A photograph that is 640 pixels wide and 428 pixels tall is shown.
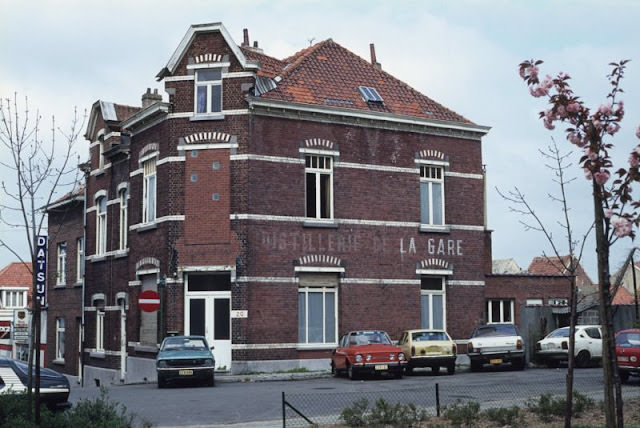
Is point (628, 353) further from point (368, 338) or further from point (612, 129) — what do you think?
point (612, 129)

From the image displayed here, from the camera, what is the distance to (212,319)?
2962 centimetres

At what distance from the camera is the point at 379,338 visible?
27328mm

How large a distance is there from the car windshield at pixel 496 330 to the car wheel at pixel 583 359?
9.34ft

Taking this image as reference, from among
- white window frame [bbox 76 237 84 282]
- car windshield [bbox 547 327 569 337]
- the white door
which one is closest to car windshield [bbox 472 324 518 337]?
car windshield [bbox 547 327 569 337]

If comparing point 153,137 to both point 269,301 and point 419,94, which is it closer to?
point 269,301

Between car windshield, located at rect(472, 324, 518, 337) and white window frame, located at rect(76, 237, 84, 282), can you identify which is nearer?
car windshield, located at rect(472, 324, 518, 337)

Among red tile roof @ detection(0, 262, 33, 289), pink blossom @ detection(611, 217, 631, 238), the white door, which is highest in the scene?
red tile roof @ detection(0, 262, 33, 289)

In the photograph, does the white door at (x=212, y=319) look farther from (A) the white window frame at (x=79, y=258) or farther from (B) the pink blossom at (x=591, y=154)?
(B) the pink blossom at (x=591, y=154)

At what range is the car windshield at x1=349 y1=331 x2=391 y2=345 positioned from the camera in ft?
88.8

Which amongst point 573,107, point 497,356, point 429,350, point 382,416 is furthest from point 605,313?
point 497,356

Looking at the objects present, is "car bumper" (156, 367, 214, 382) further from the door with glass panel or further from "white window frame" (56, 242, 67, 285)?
"white window frame" (56, 242, 67, 285)

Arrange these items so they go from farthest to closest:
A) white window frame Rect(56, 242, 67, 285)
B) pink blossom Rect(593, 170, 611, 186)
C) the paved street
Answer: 1. white window frame Rect(56, 242, 67, 285)
2. the paved street
3. pink blossom Rect(593, 170, 611, 186)

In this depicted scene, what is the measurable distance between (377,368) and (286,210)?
7.06m

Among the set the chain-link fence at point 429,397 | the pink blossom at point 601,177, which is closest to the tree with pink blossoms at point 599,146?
the pink blossom at point 601,177
